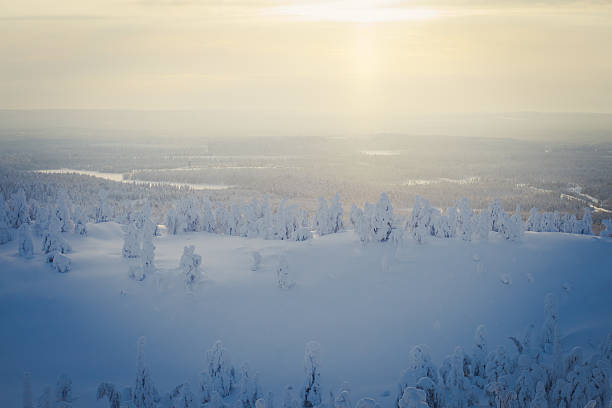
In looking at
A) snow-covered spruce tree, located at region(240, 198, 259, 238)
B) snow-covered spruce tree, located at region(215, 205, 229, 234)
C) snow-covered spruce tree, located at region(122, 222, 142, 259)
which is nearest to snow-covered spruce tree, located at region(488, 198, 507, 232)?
snow-covered spruce tree, located at region(240, 198, 259, 238)

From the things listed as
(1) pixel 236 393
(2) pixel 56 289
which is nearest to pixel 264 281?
(1) pixel 236 393

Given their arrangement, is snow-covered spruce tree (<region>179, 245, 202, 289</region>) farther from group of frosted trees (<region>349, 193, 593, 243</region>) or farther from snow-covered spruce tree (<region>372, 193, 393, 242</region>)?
snow-covered spruce tree (<region>372, 193, 393, 242</region>)

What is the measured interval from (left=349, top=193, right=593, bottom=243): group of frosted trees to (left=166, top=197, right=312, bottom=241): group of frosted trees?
7.71 metres

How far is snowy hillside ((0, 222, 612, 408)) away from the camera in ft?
86.8

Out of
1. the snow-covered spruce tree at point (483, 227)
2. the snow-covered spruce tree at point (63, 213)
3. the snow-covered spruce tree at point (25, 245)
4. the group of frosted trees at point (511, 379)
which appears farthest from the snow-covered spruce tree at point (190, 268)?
the snow-covered spruce tree at point (483, 227)

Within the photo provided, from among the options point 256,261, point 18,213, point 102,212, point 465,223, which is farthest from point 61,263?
point 465,223

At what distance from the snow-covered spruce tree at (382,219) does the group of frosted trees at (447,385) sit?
1969 cm

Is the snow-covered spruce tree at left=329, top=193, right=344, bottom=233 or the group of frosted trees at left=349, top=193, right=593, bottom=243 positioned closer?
the group of frosted trees at left=349, top=193, right=593, bottom=243

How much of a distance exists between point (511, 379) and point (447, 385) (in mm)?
2749

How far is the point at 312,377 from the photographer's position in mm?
21000

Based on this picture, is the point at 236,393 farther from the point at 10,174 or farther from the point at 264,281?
the point at 10,174

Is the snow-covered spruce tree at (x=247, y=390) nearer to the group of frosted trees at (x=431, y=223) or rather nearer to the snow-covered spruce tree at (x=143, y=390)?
the snow-covered spruce tree at (x=143, y=390)

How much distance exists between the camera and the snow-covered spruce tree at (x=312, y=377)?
20.6 metres

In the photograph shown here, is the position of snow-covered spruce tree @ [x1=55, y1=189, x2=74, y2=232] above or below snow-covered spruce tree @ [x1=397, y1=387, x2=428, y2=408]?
above
